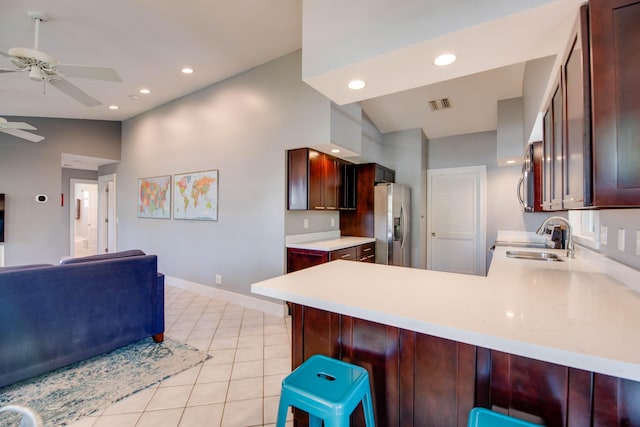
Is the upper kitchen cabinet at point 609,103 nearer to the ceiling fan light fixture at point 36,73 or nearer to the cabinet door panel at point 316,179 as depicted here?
the cabinet door panel at point 316,179

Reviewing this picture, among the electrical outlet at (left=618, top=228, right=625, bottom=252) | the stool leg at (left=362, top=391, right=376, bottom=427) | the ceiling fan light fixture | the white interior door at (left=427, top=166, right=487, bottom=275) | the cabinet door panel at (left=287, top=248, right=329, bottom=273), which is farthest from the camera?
the white interior door at (left=427, top=166, right=487, bottom=275)

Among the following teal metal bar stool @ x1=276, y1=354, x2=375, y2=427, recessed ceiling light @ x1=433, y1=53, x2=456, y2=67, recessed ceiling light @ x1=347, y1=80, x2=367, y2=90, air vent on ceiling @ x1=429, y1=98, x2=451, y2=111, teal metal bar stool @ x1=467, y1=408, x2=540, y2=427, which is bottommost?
teal metal bar stool @ x1=276, y1=354, x2=375, y2=427

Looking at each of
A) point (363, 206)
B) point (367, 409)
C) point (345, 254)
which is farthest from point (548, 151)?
point (363, 206)

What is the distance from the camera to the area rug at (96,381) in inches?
72.2

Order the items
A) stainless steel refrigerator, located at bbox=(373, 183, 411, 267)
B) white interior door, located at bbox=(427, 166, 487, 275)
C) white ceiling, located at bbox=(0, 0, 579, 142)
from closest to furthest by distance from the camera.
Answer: white ceiling, located at bbox=(0, 0, 579, 142) → stainless steel refrigerator, located at bbox=(373, 183, 411, 267) → white interior door, located at bbox=(427, 166, 487, 275)

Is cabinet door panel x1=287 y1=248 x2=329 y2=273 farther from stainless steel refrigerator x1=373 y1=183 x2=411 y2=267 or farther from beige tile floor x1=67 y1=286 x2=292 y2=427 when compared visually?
stainless steel refrigerator x1=373 y1=183 x2=411 y2=267

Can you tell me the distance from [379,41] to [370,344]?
1.53m

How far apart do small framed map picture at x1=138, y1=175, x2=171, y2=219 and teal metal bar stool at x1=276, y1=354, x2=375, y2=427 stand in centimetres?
442

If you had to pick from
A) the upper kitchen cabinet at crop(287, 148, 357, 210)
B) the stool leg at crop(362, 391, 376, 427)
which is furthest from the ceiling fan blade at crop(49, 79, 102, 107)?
the stool leg at crop(362, 391, 376, 427)

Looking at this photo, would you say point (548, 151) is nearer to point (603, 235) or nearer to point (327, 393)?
point (603, 235)

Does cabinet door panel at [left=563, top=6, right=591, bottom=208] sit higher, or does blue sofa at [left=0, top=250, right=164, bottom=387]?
cabinet door panel at [left=563, top=6, right=591, bottom=208]

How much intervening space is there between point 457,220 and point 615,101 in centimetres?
468

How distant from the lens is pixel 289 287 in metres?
1.47

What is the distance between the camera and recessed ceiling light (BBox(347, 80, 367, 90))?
1.78 m
